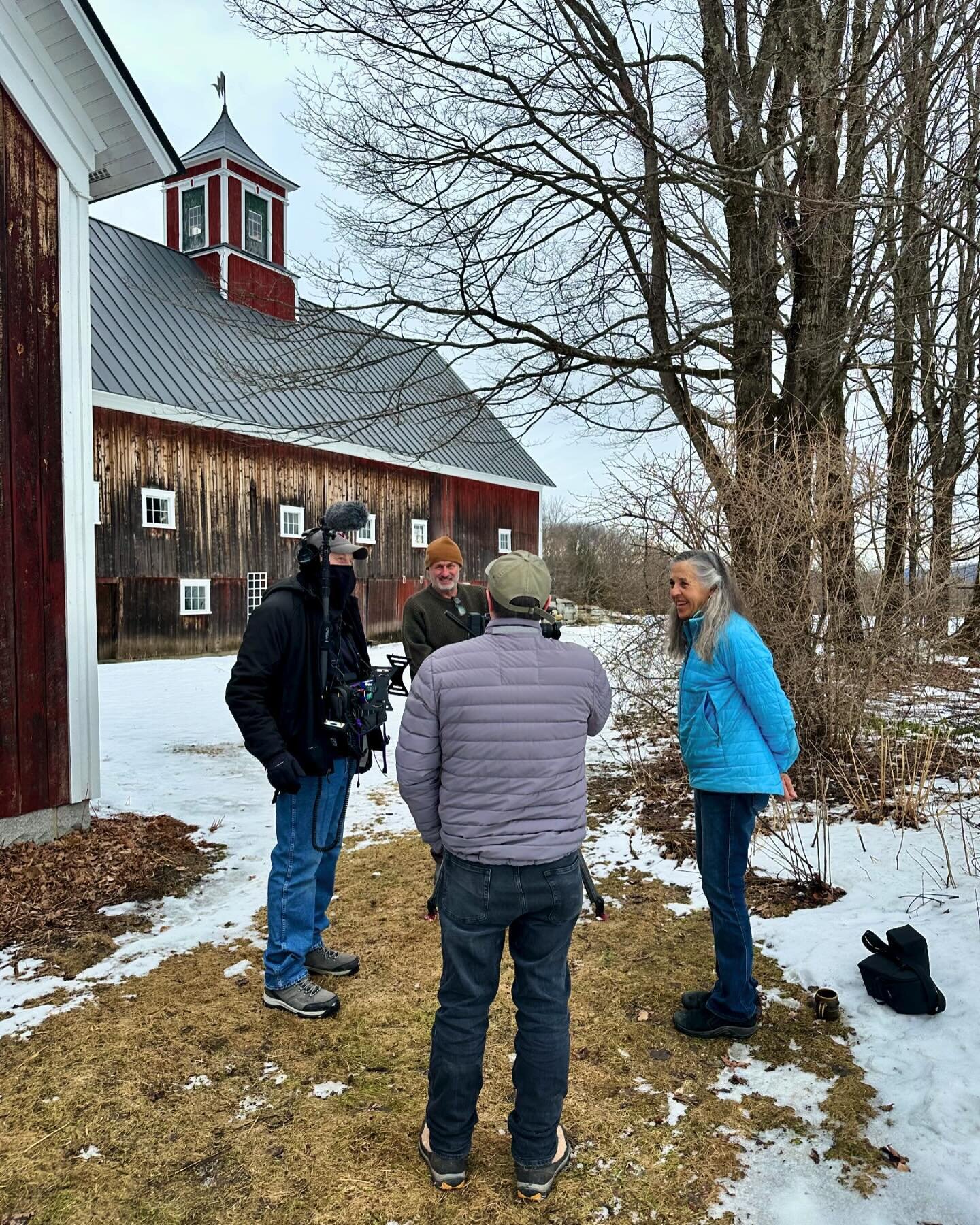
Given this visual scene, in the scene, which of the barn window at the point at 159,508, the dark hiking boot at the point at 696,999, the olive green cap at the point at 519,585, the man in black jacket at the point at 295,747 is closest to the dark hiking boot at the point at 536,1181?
the dark hiking boot at the point at 696,999

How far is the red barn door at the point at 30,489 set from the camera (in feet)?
17.7

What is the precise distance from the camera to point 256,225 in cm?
2092

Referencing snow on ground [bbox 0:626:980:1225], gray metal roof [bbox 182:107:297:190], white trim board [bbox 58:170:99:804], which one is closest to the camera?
snow on ground [bbox 0:626:980:1225]

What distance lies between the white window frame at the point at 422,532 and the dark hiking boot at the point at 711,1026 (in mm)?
18872

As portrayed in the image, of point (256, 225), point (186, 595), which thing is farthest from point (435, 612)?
point (256, 225)

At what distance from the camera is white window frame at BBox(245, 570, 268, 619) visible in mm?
17828

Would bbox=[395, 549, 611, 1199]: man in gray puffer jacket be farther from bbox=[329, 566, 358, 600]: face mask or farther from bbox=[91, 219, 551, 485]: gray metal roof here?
bbox=[91, 219, 551, 485]: gray metal roof

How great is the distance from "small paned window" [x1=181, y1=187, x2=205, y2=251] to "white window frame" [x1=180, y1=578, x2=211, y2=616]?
8.91 m

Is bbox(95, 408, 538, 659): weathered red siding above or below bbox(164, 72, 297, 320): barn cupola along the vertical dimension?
below

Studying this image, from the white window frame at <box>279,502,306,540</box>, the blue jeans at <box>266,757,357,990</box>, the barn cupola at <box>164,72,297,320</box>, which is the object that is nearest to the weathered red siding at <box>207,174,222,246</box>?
the barn cupola at <box>164,72,297,320</box>

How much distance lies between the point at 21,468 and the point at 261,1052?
13.1 feet

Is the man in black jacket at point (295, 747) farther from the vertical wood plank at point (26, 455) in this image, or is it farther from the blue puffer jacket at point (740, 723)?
the vertical wood plank at point (26, 455)

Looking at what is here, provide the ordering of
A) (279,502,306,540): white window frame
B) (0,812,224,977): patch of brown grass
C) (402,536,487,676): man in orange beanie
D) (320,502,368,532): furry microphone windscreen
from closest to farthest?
(320,502,368,532): furry microphone windscreen
(0,812,224,977): patch of brown grass
(402,536,487,676): man in orange beanie
(279,502,306,540): white window frame

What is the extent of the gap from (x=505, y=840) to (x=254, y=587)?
1635cm
